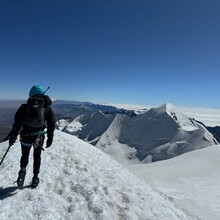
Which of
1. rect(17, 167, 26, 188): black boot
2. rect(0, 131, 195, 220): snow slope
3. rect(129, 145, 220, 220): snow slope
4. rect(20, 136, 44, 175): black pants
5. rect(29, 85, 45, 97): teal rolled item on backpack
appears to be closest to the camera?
rect(0, 131, 195, 220): snow slope

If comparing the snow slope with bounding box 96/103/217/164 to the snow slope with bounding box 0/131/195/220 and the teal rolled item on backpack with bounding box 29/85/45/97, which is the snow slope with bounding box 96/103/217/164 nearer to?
the snow slope with bounding box 0/131/195/220

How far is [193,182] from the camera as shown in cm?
2786

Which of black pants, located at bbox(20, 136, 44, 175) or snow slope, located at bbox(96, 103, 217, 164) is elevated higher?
black pants, located at bbox(20, 136, 44, 175)

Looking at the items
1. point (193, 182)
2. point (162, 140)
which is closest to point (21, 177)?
point (193, 182)

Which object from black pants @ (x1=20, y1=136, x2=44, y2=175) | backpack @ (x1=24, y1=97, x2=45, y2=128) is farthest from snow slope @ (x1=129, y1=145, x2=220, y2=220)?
backpack @ (x1=24, y1=97, x2=45, y2=128)

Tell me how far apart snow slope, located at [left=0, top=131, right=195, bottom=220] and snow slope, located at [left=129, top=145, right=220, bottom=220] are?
6.84m

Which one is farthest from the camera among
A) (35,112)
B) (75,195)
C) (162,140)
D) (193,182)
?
(162,140)

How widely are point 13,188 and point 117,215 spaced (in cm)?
450

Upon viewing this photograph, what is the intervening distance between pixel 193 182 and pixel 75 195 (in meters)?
18.5

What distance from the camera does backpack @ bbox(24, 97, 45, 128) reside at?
1138 centimetres

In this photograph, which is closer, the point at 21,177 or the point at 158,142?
the point at 21,177

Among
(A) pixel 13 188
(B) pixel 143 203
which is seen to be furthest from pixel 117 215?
(A) pixel 13 188

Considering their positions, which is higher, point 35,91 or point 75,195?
point 35,91

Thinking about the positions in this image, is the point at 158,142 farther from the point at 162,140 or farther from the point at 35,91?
the point at 35,91
